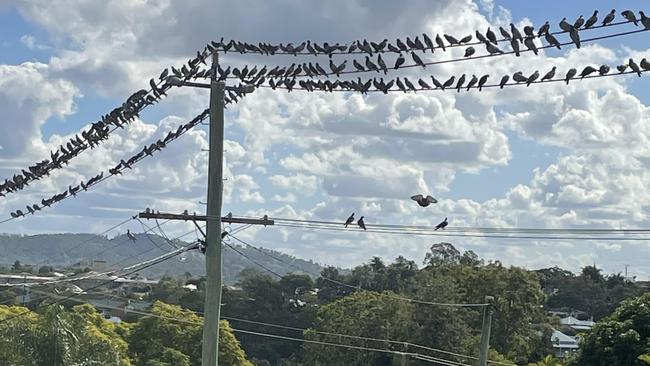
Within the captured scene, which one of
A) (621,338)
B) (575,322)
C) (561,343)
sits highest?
(621,338)

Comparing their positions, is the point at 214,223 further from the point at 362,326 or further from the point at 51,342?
the point at 362,326

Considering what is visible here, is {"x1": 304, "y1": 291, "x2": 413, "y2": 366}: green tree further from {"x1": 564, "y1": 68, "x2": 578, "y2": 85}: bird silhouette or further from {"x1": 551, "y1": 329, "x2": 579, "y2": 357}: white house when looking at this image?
{"x1": 564, "y1": 68, "x2": 578, "y2": 85}: bird silhouette

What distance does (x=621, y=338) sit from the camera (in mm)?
33250

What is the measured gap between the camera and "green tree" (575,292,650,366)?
32.9 m

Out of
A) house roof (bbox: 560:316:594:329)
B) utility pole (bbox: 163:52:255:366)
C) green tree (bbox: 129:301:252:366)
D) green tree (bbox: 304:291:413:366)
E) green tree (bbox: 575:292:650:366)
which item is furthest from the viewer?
house roof (bbox: 560:316:594:329)

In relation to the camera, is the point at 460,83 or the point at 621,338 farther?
the point at 621,338

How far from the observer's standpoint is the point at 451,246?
66.2 meters

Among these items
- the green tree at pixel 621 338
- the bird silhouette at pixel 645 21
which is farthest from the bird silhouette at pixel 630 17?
the green tree at pixel 621 338

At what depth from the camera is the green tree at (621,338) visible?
32.9 m

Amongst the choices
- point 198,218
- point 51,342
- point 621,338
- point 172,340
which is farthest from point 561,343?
point 198,218

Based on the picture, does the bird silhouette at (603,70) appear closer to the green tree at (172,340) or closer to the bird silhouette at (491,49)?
the bird silhouette at (491,49)

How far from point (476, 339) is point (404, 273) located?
19.3m

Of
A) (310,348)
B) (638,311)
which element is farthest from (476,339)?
(638,311)

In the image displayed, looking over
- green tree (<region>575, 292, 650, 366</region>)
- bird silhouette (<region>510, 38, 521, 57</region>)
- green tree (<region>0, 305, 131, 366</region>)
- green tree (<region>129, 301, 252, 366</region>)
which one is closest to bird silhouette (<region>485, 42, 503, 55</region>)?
bird silhouette (<region>510, 38, 521, 57</region>)
